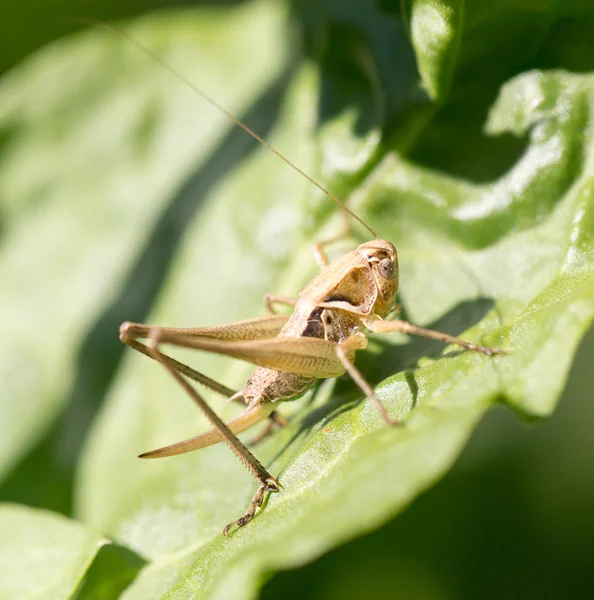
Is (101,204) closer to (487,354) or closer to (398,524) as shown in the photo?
(398,524)

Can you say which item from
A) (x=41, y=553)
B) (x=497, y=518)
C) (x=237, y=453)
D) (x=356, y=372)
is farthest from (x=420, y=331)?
(x=41, y=553)

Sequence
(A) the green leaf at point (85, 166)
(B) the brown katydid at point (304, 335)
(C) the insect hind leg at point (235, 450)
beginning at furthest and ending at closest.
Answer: (A) the green leaf at point (85, 166) → (B) the brown katydid at point (304, 335) → (C) the insect hind leg at point (235, 450)

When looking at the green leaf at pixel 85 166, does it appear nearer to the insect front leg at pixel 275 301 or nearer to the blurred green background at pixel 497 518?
the insect front leg at pixel 275 301

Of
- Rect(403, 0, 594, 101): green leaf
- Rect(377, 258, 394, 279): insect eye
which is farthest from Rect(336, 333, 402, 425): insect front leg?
Rect(403, 0, 594, 101): green leaf

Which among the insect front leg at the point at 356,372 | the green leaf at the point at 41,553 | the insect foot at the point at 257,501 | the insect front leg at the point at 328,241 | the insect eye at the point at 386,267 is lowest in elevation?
the green leaf at the point at 41,553

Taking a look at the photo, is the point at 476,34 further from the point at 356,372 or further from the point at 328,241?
the point at 356,372

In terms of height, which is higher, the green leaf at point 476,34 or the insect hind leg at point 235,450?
the green leaf at point 476,34

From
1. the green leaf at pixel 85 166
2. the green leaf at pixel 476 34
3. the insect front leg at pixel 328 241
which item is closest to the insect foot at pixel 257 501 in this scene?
the insect front leg at pixel 328 241
